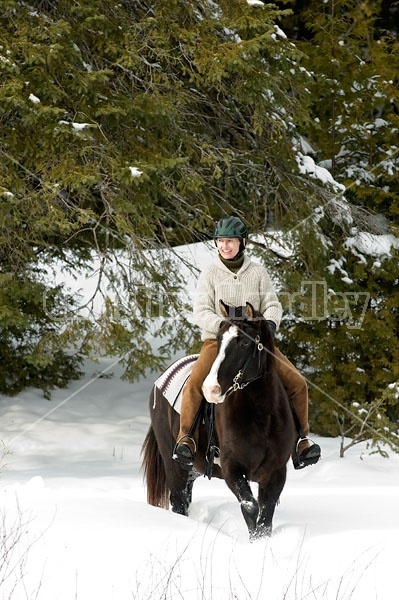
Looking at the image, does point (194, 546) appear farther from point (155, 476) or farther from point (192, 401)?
point (155, 476)

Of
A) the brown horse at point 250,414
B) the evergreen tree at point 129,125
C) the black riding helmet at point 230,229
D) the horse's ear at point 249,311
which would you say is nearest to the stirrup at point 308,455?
the brown horse at point 250,414

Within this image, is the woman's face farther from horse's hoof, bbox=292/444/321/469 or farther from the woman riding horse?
horse's hoof, bbox=292/444/321/469

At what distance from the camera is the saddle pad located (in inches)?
251

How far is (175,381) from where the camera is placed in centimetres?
644

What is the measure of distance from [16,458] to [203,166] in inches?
187

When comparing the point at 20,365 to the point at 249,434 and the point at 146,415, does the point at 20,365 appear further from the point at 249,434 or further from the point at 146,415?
the point at 249,434

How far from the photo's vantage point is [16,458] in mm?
10688

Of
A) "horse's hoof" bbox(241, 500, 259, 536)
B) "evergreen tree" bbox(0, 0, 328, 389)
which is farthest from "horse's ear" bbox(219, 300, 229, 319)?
"evergreen tree" bbox(0, 0, 328, 389)

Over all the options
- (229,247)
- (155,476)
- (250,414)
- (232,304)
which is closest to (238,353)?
(250,414)

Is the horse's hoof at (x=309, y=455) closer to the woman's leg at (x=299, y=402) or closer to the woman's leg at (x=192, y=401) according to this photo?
the woman's leg at (x=299, y=402)

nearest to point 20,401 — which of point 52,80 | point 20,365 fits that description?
point 20,365

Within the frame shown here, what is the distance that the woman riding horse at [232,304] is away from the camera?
19.5ft

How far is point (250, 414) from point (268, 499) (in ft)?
2.09

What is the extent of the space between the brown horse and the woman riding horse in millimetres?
183
